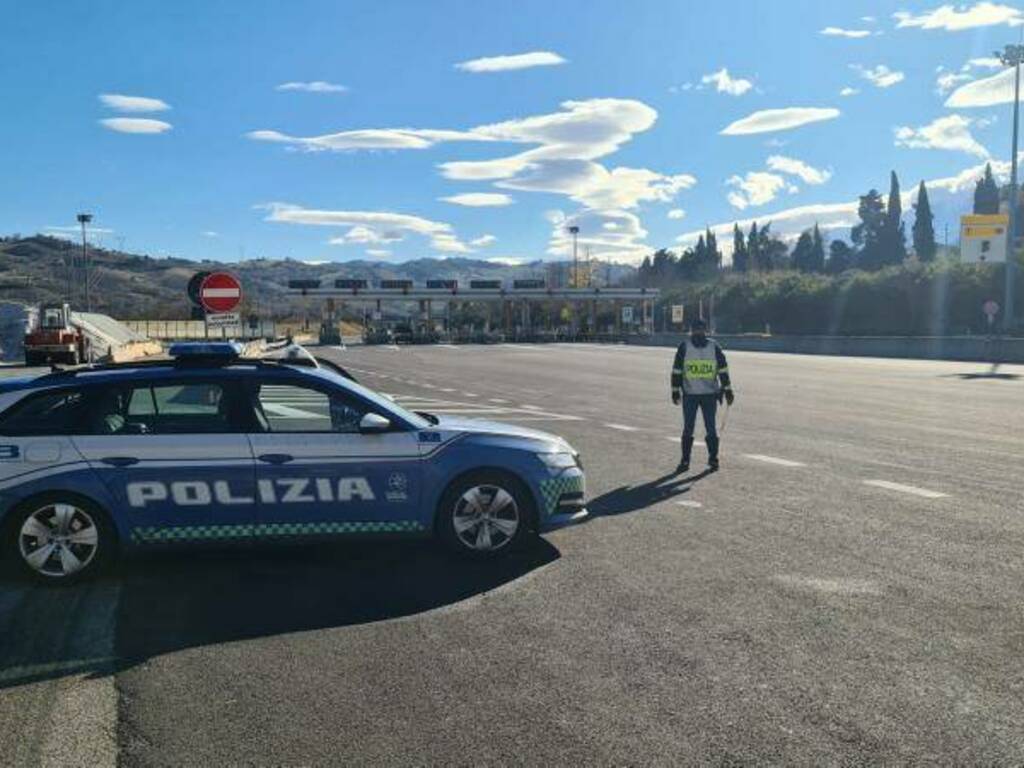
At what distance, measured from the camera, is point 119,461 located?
6453 mm

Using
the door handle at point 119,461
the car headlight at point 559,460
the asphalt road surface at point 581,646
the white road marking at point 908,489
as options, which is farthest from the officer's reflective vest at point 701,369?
the door handle at point 119,461

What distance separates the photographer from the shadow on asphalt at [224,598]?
5191mm

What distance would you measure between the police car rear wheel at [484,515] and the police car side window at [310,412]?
2.89 ft

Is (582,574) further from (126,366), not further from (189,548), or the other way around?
(126,366)

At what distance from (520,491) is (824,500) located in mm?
3582

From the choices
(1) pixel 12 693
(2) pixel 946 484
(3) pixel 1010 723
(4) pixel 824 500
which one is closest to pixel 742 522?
(4) pixel 824 500

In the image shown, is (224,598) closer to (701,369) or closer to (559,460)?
(559,460)

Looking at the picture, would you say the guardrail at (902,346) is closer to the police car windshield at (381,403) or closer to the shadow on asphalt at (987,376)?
the shadow on asphalt at (987,376)

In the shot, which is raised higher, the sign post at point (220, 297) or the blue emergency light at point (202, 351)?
the sign post at point (220, 297)

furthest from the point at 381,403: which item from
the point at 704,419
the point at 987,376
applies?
the point at 987,376

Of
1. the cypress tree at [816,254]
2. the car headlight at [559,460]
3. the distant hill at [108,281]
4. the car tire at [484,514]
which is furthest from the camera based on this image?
the cypress tree at [816,254]

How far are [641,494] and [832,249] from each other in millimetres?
149046

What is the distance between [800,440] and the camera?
1385cm

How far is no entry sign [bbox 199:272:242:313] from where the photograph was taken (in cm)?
1279
